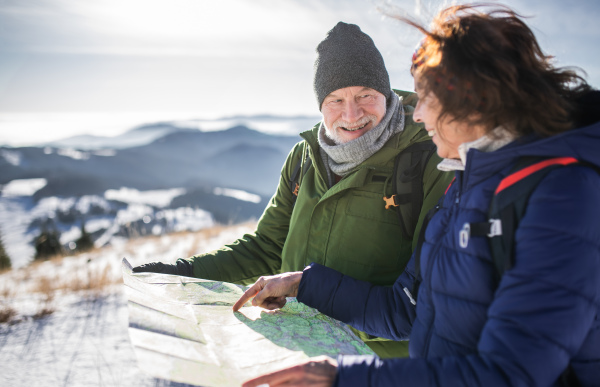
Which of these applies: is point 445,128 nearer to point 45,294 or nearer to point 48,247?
point 45,294

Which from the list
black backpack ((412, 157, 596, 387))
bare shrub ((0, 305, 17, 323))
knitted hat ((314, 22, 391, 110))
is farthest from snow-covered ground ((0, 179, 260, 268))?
A: black backpack ((412, 157, 596, 387))

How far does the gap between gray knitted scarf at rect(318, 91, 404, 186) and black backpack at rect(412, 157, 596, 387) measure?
119 centimetres

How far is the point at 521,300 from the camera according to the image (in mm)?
967

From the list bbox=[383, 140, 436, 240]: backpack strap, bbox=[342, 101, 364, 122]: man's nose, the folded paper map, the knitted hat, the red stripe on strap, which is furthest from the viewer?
the knitted hat

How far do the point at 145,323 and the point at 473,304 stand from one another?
105 cm

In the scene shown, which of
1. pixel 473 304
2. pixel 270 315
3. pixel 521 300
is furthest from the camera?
pixel 270 315

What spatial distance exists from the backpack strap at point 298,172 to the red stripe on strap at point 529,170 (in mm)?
1592

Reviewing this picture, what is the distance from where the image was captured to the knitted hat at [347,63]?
253 cm

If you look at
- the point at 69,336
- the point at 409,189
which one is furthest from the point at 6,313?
the point at 409,189

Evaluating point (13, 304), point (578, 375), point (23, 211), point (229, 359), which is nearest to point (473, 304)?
point (578, 375)

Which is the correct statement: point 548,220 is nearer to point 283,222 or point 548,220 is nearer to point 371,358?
point 371,358

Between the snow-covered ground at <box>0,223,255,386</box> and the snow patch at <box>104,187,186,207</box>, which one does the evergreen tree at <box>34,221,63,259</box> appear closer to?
the snow-covered ground at <box>0,223,255,386</box>

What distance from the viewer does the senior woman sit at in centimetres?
95

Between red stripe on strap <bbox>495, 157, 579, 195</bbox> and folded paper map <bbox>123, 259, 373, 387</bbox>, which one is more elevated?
red stripe on strap <bbox>495, 157, 579, 195</bbox>
